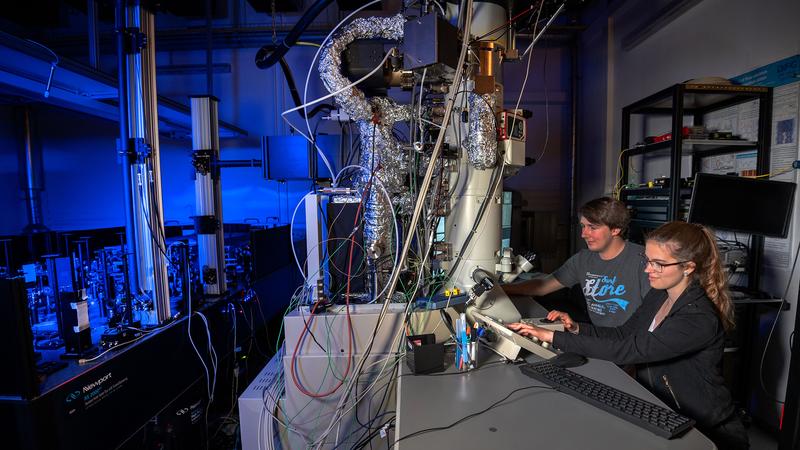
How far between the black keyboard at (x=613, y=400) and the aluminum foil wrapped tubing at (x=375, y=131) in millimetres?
699

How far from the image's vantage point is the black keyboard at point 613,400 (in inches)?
30.1

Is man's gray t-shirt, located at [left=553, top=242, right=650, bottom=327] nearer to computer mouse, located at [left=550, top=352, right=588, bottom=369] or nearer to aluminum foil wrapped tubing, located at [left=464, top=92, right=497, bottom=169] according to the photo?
computer mouse, located at [left=550, top=352, right=588, bottom=369]

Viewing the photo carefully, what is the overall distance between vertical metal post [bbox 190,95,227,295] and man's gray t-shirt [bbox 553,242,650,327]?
2043mm

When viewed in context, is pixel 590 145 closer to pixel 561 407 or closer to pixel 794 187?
Result: pixel 794 187

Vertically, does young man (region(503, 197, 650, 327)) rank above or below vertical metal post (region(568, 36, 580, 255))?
below

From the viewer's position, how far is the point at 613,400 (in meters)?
0.86

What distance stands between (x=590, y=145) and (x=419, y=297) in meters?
2.94

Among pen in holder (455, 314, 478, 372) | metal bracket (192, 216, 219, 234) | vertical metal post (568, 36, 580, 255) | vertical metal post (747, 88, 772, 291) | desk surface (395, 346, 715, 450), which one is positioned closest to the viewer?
desk surface (395, 346, 715, 450)

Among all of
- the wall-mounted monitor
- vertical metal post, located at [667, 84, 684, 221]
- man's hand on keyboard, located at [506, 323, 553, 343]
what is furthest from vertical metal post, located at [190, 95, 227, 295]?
vertical metal post, located at [667, 84, 684, 221]

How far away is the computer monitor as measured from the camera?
5.60 feet

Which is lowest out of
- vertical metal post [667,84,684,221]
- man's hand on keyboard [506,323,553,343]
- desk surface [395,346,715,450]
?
desk surface [395,346,715,450]

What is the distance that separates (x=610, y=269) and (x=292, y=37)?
182 cm

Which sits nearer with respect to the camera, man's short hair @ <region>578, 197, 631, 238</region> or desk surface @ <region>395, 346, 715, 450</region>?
desk surface @ <region>395, 346, 715, 450</region>

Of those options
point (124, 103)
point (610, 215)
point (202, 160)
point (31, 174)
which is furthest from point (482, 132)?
point (31, 174)
